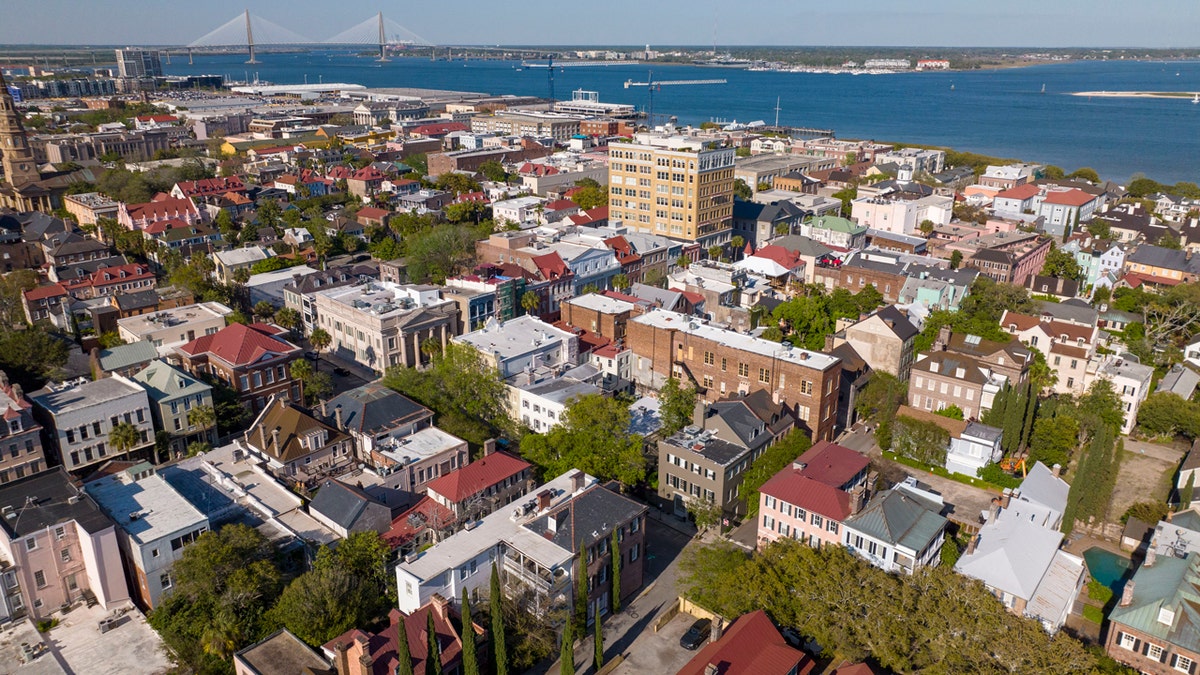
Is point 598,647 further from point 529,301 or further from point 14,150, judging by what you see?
point 14,150

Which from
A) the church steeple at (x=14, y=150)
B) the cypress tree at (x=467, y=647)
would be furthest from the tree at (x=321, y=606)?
the church steeple at (x=14, y=150)

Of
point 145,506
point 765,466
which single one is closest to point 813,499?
point 765,466

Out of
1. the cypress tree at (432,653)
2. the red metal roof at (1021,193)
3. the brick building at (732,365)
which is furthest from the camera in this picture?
the red metal roof at (1021,193)

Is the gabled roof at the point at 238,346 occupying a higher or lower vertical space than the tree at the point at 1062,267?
higher

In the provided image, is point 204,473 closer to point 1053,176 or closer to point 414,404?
point 414,404

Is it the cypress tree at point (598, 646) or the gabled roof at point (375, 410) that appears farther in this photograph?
the gabled roof at point (375, 410)

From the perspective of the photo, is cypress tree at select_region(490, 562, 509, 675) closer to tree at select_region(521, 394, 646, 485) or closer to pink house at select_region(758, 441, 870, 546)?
tree at select_region(521, 394, 646, 485)

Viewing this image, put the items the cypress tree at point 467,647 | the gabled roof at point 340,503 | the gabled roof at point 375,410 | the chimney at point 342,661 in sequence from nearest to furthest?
1. the cypress tree at point 467,647
2. the chimney at point 342,661
3. the gabled roof at point 340,503
4. the gabled roof at point 375,410

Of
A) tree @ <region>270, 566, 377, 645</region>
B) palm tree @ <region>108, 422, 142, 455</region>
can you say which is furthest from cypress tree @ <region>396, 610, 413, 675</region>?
palm tree @ <region>108, 422, 142, 455</region>

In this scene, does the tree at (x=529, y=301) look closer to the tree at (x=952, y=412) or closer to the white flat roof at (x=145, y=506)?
the tree at (x=952, y=412)
